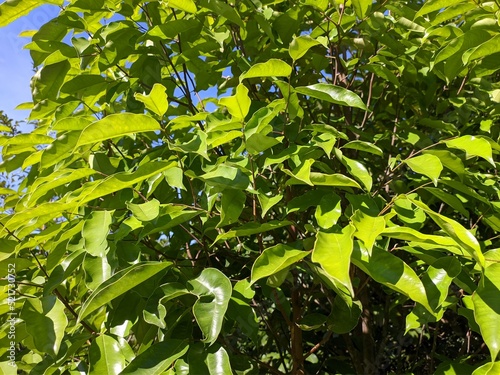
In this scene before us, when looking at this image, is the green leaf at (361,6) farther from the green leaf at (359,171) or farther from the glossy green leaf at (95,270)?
the glossy green leaf at (95,270)

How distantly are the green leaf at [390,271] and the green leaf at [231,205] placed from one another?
32 cm

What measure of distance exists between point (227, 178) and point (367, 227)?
35 cm

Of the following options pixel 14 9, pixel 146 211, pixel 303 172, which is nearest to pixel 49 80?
pixel 14 9

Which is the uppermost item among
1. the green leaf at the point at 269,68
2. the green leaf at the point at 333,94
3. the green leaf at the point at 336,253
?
the green leaf at the point at 269,68

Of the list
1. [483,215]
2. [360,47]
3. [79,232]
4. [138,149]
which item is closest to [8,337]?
[79,232]

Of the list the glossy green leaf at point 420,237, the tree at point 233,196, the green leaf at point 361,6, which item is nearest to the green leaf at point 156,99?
the tree at point 233,196

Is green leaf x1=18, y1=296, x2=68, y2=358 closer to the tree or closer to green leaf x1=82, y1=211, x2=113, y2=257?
the tree

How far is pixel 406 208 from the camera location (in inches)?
49.3

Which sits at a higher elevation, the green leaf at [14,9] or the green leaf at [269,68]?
the green leaf at [14,9]

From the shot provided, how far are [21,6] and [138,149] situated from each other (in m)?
0.71

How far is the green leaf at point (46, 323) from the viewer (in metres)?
1.17

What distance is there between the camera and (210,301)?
1047mm

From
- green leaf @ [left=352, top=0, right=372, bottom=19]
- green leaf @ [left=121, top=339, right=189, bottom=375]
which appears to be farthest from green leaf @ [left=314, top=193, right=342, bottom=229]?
green leaf @ [left=352, top=0, right=372, bottom=19]

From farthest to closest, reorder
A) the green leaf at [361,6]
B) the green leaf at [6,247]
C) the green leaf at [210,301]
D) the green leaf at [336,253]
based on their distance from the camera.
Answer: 1. the green leaf at [361,6]
2. the green leaf at [6,247]
3. the green leaf at [210,301]
4. the green leaf at [336,253]
